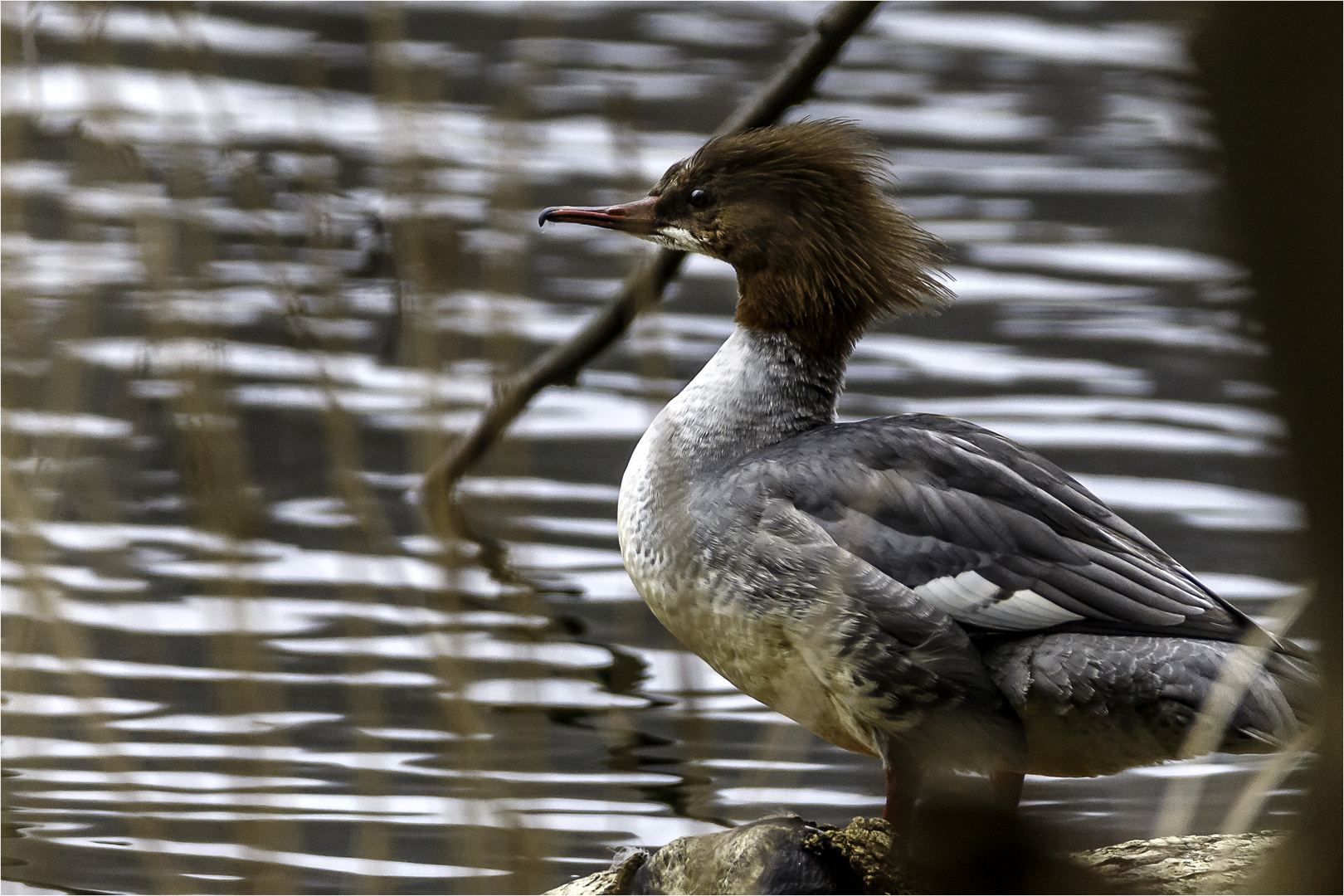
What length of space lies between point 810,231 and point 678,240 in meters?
0.43

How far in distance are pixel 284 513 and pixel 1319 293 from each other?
18.1 feet

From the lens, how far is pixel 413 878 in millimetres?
3662

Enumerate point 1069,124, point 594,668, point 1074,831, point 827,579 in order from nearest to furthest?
1. point 827,579
2. point 1074,831
3. point 594,668
4. point 1069,124

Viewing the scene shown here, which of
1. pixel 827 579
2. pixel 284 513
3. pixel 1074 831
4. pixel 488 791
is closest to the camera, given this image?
A: pixel 488 791

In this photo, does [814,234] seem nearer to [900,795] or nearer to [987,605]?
[987,605]

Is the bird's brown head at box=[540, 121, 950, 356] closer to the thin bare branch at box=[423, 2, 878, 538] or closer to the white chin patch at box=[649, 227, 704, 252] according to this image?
the white chin patch at box=[649, 227, 704, 252]

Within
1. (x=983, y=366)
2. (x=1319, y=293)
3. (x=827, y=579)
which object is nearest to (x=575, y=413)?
(x=983, y=366)

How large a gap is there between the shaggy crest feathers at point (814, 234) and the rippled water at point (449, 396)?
0.34m

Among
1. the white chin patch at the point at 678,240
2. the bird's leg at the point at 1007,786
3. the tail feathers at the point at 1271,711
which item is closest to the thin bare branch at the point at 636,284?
the white chin patch at the point at 678,240

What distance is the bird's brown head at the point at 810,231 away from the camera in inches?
146

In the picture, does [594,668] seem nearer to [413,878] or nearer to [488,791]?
[413,878]

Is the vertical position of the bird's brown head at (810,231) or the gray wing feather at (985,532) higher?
the bird's brown head at (810,231)

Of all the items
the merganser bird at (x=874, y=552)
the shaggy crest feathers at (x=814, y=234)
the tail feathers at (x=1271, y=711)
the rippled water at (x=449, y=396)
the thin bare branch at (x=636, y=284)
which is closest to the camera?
the rippled water at (x=449, y=396)

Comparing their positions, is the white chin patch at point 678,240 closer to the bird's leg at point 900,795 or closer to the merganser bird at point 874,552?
the merganser bird at point 874,552
